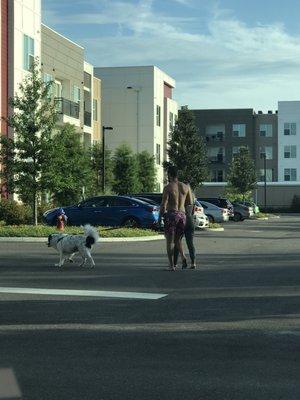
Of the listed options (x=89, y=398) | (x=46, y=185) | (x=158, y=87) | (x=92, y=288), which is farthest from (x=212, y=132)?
(x=89, y=398)

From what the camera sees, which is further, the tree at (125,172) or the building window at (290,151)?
the building window at (290,151)

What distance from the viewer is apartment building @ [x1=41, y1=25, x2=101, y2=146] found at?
4047cm

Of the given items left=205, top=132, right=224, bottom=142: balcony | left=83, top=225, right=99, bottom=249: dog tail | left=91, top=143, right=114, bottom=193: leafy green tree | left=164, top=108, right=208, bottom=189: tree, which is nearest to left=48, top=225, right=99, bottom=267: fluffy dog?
left=83, top=225, right=99, bottom=249: dog tail

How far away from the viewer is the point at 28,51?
34750mm

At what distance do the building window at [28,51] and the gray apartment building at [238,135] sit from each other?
58111 millimetres

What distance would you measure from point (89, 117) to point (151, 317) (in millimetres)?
41728

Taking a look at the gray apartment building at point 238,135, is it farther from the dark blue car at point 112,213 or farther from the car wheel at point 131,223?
the car wheel at point 131,223

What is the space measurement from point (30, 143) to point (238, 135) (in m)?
71.2

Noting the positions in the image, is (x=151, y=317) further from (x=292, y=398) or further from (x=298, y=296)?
(x=292, y=398)

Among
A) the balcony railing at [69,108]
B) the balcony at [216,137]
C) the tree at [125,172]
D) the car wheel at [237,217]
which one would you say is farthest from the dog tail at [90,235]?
the balcony at [216,137]

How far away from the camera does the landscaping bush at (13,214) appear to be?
2753 cm

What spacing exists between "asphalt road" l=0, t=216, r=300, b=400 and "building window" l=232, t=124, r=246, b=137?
8023 cm

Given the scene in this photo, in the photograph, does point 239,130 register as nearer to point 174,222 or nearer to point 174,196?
point 174,196

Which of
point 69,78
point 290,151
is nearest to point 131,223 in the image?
point 69,78
